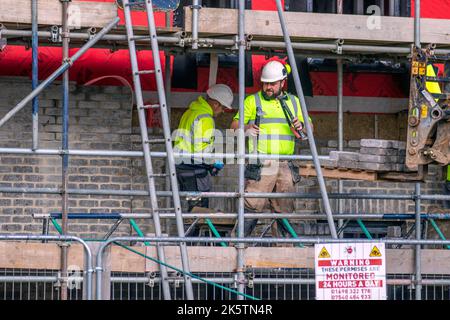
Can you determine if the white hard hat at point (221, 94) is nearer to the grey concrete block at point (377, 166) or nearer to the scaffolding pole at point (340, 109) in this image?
the scaffolding pole at point (340, 109)

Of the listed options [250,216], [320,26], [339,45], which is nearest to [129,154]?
[250,216]

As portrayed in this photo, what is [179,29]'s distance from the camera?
16.5 m

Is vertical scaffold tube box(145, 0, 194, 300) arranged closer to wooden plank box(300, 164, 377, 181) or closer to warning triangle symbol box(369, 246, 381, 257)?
wooden plank box(300, 164, 377, 181)

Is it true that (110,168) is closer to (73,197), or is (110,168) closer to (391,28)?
(73,197)

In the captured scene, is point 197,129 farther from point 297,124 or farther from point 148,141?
point 148,141

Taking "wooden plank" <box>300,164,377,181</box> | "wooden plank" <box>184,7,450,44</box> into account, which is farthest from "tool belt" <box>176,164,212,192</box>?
"wooden plank" <box>184,7,450,44</box>

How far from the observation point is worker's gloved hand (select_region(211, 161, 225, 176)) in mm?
17773

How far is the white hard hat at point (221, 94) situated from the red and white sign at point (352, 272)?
4.40 metres

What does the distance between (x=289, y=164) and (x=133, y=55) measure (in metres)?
2.67

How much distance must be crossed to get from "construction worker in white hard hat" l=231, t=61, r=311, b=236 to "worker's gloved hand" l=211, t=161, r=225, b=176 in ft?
1.39

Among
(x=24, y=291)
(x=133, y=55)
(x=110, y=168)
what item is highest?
(x=133, y=55)
